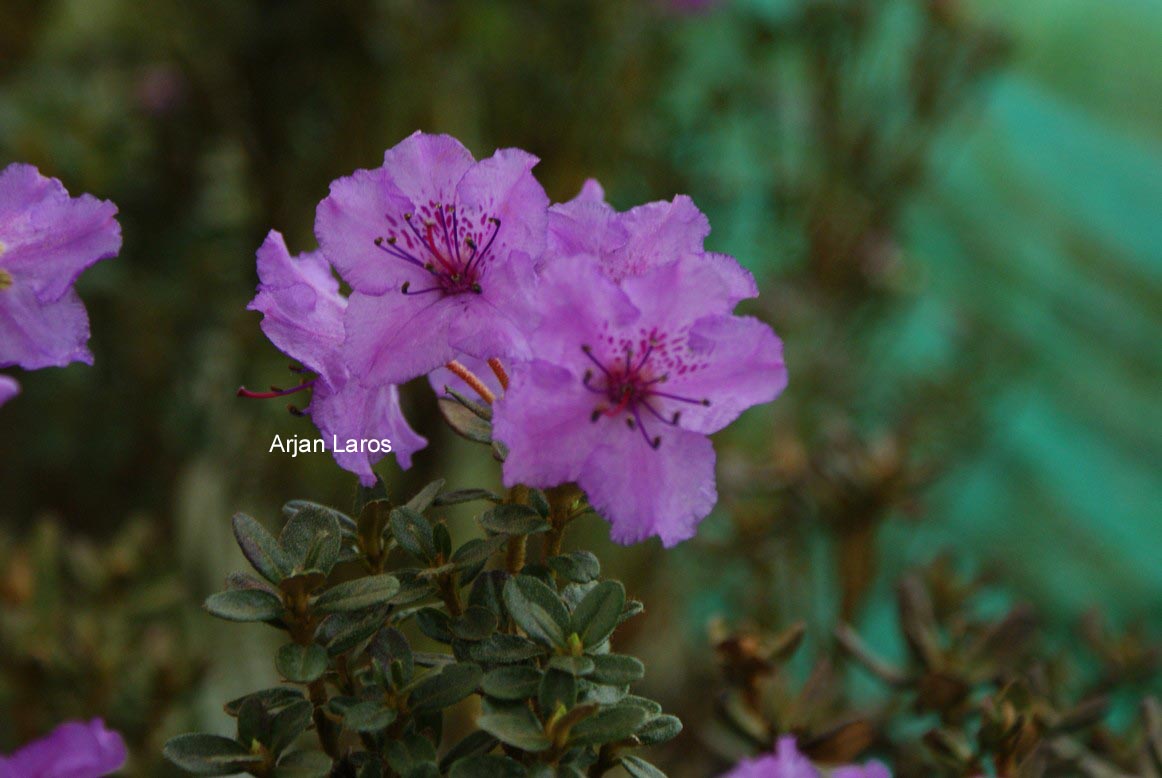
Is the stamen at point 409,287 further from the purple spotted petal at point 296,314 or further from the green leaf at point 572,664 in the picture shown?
the green leaf at point 572,664

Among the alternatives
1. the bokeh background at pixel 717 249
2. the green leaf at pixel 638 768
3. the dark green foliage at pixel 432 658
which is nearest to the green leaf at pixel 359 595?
the dark green foliage at pixel 432 658

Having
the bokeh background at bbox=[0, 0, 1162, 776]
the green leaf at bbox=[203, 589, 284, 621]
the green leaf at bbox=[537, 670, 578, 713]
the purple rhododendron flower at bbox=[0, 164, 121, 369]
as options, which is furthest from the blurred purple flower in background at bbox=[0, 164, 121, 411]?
the bokeh background at bbox=[0, 0, 1162, 776]

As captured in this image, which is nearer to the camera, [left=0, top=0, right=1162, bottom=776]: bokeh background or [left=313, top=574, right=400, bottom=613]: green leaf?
[left=313, top=574, right=400, bottom=613]: green leaf

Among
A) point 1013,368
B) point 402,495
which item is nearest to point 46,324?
point 402,495

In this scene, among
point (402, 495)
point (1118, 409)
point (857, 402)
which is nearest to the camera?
point (402, 495)

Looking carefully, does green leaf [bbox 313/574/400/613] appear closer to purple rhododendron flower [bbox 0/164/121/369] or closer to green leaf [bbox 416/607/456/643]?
green leaf [bbox 416/607/456/643]

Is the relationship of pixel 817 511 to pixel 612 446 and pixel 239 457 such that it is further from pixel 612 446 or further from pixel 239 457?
pixel 239 457
